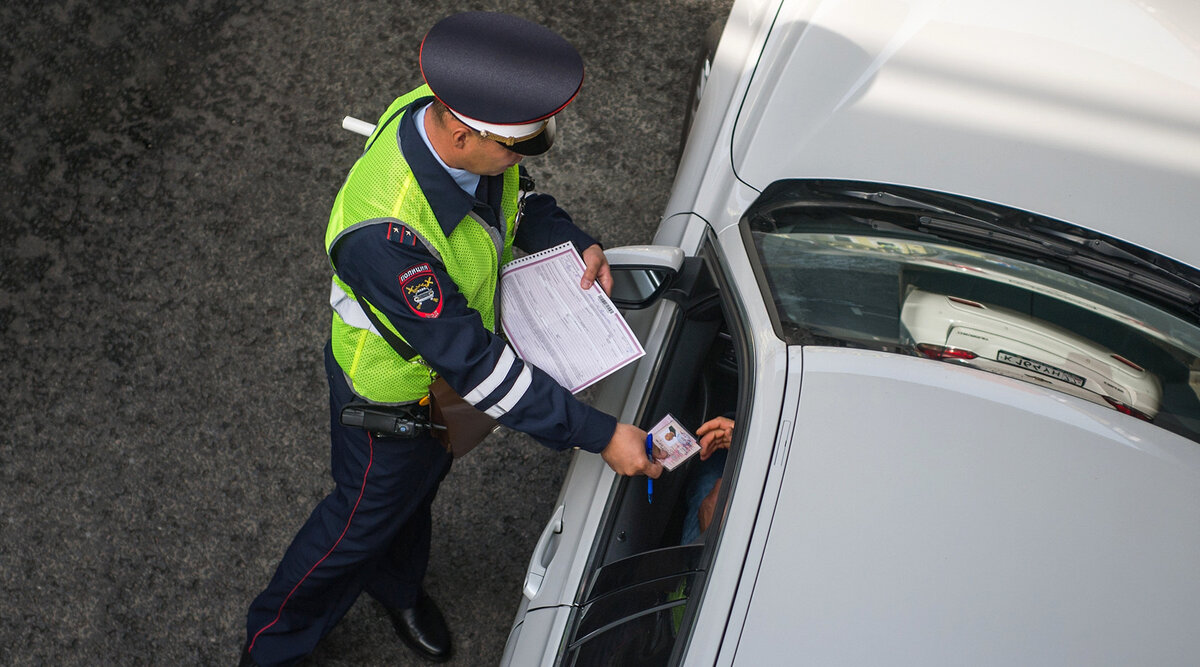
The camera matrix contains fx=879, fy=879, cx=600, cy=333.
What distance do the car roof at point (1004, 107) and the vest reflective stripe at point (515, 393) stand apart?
75 cm

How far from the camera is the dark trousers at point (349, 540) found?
2.00 metres

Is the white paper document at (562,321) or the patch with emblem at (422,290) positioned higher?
the patch with emblem at (422,290)

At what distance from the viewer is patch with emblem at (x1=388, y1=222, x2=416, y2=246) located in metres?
1.59

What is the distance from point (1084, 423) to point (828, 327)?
0.47 meters

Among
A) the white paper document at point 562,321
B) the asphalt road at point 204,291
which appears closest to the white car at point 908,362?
the white paper document at point 562,321

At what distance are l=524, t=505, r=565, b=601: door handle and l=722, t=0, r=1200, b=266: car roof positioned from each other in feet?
2.95

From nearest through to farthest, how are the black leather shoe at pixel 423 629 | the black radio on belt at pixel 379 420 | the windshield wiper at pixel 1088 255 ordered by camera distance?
the windshield wiper at pixel 1088 255 < the black radio on belt at pixel 379 420 < the black leather shoe at pixel 423 629

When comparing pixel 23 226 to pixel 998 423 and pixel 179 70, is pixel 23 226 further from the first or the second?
pixel 998 423

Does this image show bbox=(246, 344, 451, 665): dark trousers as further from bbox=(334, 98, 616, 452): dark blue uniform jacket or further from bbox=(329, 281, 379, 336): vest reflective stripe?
bbox=(334, 98, 616, 452): dark blue uniform jacket

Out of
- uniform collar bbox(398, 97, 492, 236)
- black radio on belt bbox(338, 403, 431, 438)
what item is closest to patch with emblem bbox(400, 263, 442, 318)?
uniform collar bbox(398, 97, 492, 236)

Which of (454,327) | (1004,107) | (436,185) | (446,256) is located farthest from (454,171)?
(1004,107)

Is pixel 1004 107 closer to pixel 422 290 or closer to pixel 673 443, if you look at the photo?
pixel 673 443

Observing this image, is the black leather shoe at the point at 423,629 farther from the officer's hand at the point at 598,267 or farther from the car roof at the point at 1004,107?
the car roof at the point at 1004,107

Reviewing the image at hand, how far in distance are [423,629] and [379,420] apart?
0.95 meters
